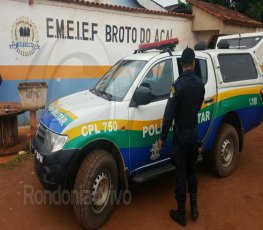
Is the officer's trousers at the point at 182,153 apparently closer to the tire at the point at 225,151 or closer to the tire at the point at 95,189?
the tire at the point at 95,189

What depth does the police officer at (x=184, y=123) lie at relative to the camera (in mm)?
3602

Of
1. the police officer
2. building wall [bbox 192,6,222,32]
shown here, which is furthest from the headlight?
building wall [bbox 192,6,222,32]

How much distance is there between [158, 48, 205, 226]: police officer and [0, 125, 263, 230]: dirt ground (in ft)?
0.98

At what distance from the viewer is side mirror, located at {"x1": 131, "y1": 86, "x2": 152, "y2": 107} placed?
374 centimetres

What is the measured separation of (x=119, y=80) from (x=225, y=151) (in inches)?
89.2

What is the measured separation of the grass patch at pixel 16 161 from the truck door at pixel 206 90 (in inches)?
131

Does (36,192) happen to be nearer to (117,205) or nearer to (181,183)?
(117,205)

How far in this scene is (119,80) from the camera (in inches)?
169

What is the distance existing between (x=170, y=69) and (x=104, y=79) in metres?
1.05

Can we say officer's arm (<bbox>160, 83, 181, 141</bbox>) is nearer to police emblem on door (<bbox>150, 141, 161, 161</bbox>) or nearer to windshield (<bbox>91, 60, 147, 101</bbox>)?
police emblem on door (<bbox>150, 141, 161, 161</bbox>)

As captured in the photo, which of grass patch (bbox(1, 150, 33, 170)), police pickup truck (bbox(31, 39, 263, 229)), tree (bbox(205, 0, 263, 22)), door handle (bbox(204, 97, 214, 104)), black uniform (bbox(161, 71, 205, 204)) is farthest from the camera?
tree (bbox(205, 0, 263, 22))

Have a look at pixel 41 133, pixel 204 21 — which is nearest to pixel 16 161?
pixel 41 133

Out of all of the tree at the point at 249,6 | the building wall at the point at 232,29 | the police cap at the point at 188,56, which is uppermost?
the tree at the point at 249,6

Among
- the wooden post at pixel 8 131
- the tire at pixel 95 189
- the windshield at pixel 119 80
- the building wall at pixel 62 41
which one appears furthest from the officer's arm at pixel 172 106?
the building wall at pixel 62 41
